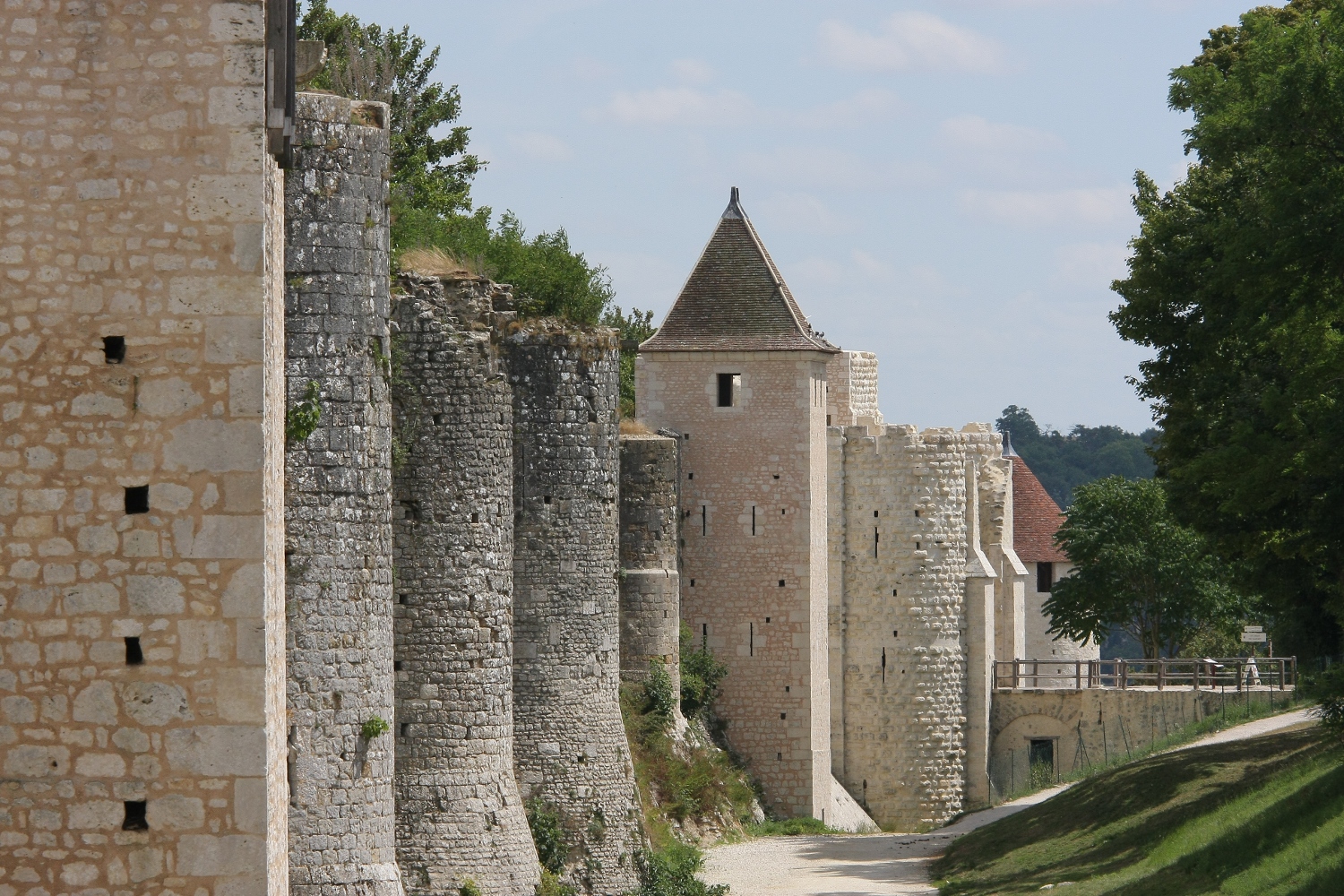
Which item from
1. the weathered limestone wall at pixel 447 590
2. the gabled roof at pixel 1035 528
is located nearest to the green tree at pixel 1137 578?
the gabled roof at pixel 1035 528

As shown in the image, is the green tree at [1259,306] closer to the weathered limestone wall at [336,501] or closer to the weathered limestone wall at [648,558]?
the weathered limestone wall at [648,558]

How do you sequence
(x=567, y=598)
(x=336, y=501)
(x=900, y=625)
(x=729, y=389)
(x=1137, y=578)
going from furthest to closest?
(x=1137, y=578) → (x=900, y=625) → (x=729, y=389) → (x=567, y=598) → (x=336, y=501)

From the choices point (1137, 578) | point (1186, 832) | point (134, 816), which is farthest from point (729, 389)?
point (134, 816)

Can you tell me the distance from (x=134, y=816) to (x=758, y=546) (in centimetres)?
2666

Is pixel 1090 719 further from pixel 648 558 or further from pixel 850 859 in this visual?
pixel 648 558

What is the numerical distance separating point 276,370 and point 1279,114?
45.1 feet

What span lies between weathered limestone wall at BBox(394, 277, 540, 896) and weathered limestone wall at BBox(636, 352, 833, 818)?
575 inches

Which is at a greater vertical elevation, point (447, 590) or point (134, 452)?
point (134, 452)

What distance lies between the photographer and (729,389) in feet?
122

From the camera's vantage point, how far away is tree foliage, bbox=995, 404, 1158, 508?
15875cm

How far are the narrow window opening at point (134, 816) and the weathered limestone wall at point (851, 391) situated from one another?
31.3 m

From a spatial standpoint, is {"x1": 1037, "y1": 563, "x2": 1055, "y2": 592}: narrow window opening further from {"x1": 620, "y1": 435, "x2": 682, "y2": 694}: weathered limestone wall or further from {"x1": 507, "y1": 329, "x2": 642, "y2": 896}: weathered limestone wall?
{"x1": 507, "y1": 329, "x2": 642, "y2": 896}: weathered limestone wall

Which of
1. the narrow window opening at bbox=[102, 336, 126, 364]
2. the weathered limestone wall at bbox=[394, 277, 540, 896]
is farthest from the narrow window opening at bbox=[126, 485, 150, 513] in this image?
the weathered limestone wall at bbox=[394, 277, 540, 896]

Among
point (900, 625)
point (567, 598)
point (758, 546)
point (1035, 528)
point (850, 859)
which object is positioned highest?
point (1035, 528)
